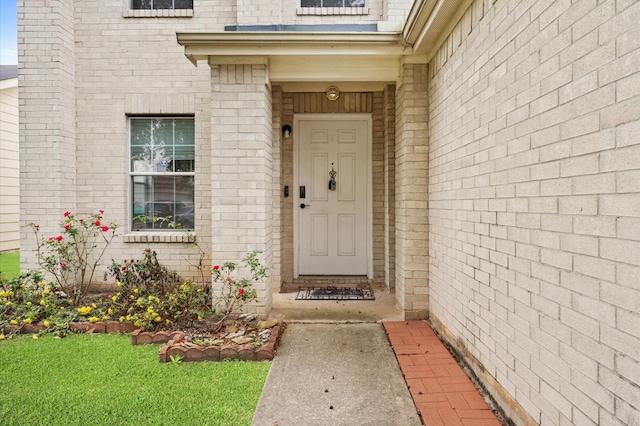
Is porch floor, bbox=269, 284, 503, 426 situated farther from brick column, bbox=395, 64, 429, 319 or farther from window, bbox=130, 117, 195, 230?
window, bbox=130, 117, 195, 230

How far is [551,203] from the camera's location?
6.24 feet

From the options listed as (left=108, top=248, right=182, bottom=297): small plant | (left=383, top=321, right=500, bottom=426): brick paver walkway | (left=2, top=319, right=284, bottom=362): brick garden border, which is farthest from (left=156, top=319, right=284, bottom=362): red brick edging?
(left=108, top=248, right=182, bottom=297): small plant

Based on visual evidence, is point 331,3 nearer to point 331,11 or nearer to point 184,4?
point 331,11

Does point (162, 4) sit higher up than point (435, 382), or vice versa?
point (162, 4)

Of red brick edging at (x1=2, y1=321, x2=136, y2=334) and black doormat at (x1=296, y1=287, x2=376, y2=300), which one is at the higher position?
black doormat at (x1=296, y1=287, x2=376, y2=300)

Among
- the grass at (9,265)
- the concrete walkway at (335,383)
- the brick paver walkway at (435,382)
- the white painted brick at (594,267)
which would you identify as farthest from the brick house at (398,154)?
the grass at (9,265)

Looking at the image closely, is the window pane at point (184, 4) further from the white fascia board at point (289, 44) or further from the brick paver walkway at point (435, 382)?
the brick paver walkway at point (435, 382)

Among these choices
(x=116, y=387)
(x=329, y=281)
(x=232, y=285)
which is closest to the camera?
(x=116, y=387)

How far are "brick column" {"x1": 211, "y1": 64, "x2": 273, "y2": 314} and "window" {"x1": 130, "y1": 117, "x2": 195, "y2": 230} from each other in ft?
4.57

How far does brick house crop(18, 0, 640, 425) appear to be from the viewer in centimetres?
161

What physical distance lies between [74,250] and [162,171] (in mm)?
1577

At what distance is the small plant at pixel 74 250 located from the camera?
4.53 metres

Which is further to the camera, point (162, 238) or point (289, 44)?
point (162, 238)

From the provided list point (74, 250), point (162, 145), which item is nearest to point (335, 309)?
point (162, 145)
